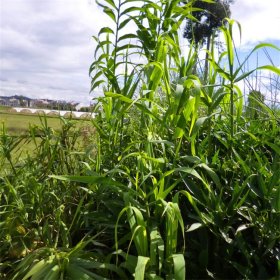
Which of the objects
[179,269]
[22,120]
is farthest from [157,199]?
[22,120]

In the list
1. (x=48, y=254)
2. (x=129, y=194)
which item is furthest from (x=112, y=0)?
(x=48, y=254)

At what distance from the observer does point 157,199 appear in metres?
1.02

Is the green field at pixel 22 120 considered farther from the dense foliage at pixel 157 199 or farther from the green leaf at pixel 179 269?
the green leaf at pixel 179 269

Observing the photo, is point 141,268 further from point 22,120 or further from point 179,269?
point 22,120

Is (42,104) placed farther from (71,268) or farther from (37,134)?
(71,268)

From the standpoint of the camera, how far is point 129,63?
1.37m

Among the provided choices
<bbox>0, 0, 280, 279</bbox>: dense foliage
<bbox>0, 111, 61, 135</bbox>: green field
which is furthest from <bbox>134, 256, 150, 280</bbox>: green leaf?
<bbox>0, 111, 61, 135</bbox>: green field

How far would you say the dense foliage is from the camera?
1008 millimetres

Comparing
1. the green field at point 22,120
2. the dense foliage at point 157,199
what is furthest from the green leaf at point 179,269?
the green field at point 22,120

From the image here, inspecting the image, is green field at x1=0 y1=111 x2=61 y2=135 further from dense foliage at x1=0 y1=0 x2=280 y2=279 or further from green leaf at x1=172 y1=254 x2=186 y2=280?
green leaf at x1=172 y1=254 x2=186 y2=280

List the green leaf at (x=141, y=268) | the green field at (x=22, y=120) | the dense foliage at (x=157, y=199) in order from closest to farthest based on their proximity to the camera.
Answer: the green leaf at (x=141, y=268), the dense foliage at (x=157, y=199), the green field at (x=22, y=120)

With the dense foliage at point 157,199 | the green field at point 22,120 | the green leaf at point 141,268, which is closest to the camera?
the green leaf at point 141,268

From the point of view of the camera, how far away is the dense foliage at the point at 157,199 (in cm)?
101

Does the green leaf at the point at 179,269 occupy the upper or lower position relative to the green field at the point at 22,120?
lower
